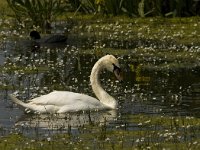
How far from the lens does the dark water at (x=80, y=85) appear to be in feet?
49.4

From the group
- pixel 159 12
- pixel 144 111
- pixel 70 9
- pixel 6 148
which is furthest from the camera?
pixel 70 9

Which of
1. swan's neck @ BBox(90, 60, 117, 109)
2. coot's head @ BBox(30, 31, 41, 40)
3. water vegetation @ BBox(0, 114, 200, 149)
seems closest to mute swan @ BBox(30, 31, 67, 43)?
coot's head @ BBox(30, 31, 41, 40)

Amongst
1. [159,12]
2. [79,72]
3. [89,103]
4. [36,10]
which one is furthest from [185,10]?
[89,103]

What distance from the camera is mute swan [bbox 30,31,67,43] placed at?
1019 inches

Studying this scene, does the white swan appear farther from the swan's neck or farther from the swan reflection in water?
the swan reflection in water

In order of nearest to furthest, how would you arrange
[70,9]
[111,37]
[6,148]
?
[6,148]
[111,37]
[70,9]

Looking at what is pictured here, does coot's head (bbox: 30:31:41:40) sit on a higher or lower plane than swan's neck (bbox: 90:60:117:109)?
higher

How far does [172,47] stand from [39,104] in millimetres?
9310

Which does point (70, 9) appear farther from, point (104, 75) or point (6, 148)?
point (6, 148)

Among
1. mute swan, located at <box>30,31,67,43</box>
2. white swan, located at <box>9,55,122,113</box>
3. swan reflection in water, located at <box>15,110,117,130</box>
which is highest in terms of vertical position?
mute swan, located at <box>30,31,67,43</box>

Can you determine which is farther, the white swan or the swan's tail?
the white swan

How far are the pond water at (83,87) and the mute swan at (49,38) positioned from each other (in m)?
0.91

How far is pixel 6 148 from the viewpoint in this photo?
1242cm

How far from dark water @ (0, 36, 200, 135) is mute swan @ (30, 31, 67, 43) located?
134 centimetres
